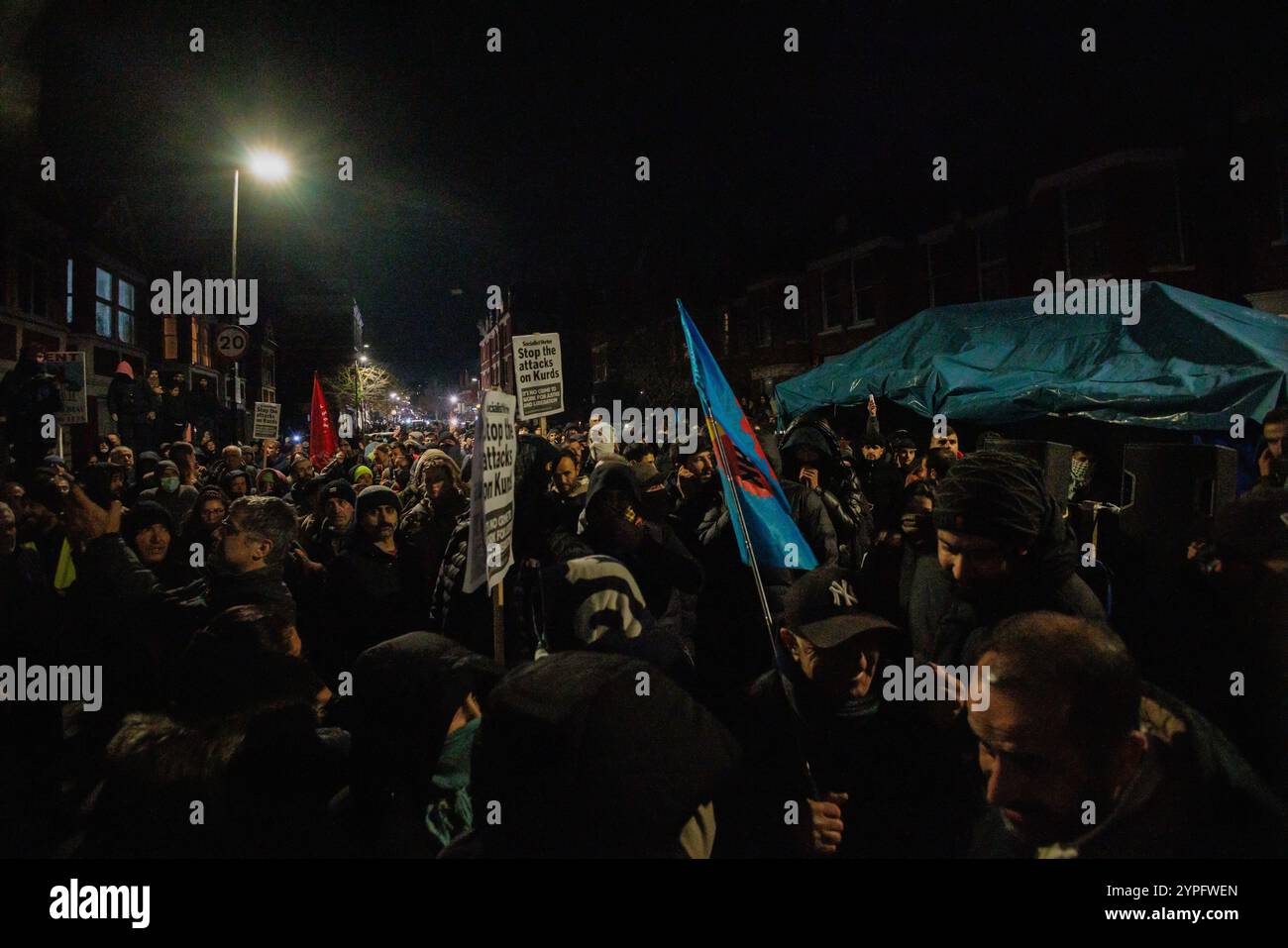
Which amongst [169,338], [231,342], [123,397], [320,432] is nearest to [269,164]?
[231,342]

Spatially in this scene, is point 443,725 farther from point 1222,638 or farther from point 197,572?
point 197,572

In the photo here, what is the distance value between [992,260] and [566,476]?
15092 mm

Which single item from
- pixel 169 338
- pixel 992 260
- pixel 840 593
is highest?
pixel 169 338

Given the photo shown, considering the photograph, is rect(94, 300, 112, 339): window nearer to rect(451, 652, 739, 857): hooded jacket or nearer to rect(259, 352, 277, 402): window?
rect(259, 352, 277, 402): window

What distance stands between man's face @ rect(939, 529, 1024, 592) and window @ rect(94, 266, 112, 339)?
2278cm

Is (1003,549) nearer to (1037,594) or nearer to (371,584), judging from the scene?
(1037,594)

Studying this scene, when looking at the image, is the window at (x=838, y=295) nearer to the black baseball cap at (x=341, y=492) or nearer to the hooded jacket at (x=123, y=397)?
the hooded jacket at (x=123, y=397)

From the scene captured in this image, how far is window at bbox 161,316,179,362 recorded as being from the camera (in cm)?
2488

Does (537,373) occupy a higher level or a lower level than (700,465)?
higher

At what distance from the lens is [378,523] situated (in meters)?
4.29

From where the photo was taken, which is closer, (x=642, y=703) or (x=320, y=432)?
(x=642, y=703)

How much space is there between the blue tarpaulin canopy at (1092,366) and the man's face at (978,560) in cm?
623

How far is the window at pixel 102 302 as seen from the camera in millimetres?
19031

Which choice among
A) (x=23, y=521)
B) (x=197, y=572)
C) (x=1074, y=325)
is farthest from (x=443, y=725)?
(x=1074, y=325)
